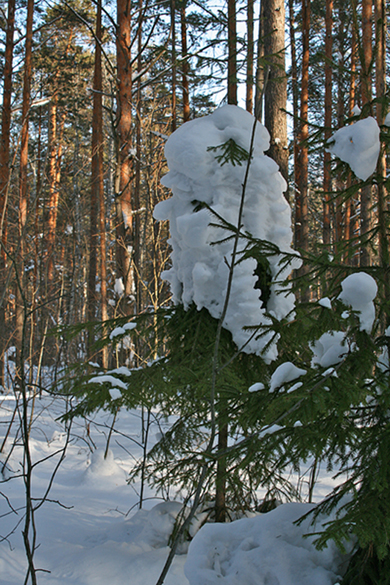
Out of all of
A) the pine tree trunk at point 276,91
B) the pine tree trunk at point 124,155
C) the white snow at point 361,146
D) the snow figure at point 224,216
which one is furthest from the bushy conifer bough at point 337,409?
the pine tree trunk at point 124,155

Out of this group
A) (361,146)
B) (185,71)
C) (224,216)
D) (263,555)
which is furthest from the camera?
(185,71)

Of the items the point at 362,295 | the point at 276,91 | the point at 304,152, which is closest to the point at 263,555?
the point at 362,295

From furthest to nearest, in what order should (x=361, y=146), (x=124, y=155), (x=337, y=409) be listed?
(x=124, y=155) < (x=361, y=146) < (x=337, y=409)

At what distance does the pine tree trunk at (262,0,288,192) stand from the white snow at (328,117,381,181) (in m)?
2.11

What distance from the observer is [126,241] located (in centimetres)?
595

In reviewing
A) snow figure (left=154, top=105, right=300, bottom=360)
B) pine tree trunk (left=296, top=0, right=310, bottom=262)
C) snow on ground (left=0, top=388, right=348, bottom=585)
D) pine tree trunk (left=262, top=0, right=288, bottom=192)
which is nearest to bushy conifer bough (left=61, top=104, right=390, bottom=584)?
snow on ground (left=0, top=388, right=348, bottom=585)

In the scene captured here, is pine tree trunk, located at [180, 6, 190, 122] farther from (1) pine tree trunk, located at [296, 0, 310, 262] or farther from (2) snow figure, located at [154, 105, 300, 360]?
(2) snow figure, located at [154, 105, 300, 360]

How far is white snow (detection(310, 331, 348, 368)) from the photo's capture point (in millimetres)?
1720

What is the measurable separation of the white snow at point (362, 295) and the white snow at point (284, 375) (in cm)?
33

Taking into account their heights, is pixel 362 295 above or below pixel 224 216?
below

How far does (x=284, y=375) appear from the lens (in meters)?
1.67

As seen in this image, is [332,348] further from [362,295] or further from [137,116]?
[137,116]

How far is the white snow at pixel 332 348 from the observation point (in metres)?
1.72

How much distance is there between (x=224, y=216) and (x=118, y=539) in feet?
8.44
